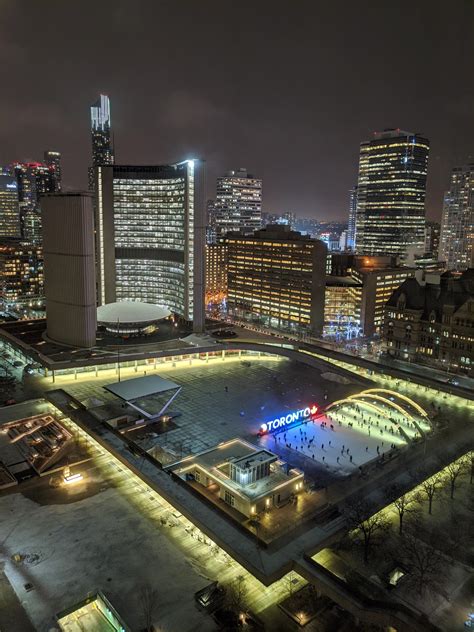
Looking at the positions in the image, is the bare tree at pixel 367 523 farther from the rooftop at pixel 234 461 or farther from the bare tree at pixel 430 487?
the rooftop at pixel 234 461

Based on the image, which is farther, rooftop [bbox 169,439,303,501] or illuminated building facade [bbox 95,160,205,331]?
illuminated building facade [bbox 95,160,205,331]

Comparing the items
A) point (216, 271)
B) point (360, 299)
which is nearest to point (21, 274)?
point (216, 271)

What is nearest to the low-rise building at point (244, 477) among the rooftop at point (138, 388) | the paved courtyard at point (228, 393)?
the paved courtyard at point (228, 393)

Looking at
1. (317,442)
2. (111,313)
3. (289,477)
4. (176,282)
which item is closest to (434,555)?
(289,477)

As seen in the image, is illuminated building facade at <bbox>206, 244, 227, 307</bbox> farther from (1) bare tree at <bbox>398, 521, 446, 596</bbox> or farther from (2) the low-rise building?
(1) bare tree at <bbox>398, 521, 446, 596</bbox>

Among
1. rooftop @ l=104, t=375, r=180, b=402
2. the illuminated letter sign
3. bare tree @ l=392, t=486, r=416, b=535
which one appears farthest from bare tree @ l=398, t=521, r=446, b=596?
rooftop @ l=104, t=375, r=180, b=402
